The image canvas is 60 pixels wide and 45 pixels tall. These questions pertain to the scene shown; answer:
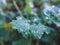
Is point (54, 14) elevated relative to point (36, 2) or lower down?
lower down

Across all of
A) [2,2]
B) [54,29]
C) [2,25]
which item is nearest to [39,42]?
[54,29]

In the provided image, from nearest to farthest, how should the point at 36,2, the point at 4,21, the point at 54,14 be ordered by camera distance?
the point at 54,14
the point at 4,21
the point at 36,2

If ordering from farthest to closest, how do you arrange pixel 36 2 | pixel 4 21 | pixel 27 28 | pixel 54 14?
pixel 36 2 < pixel 4 21 < pixel 54 14 < pixel 27 28

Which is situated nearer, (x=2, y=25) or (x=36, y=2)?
(x=2, y=25)

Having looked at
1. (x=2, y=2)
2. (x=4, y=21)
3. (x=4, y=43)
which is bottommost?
(x=4, y=43)

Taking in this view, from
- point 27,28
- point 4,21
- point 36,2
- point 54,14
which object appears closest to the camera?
point 27,28

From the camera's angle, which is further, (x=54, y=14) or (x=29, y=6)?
(x=29, y=6)

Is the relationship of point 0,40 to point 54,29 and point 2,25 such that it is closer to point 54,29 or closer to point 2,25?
point 2,25

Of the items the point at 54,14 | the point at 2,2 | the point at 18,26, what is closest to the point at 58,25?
the point at 54,14

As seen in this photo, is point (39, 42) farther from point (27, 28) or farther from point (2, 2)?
point (2, 2)
